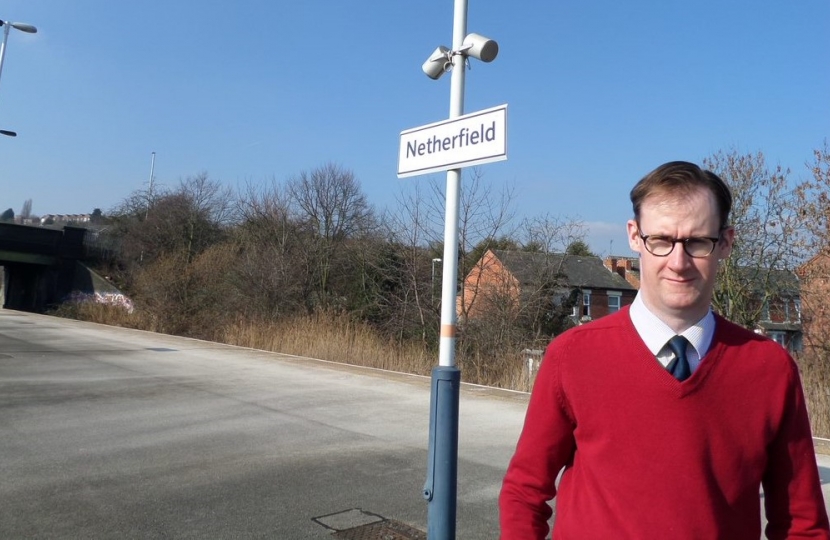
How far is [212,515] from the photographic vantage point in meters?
4.94

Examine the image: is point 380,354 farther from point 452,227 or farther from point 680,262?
point 680,262

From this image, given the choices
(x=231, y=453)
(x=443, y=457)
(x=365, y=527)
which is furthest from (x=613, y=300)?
(x=443, y=457)

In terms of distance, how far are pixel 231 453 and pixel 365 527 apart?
8.42ft

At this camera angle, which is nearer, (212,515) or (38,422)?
(212,515)

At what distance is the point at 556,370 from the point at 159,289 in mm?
27669

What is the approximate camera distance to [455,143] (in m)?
4.18

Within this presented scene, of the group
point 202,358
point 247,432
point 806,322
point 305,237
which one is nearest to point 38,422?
point 247,432

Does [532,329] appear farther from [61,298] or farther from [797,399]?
[61,298]

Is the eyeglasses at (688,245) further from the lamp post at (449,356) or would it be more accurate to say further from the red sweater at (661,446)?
the lamp post at (449,356)

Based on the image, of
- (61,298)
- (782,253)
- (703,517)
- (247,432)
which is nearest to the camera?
(703,517)

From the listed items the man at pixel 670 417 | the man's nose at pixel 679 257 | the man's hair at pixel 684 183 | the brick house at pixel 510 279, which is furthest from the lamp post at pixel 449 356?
the brick house at pixel 510 279

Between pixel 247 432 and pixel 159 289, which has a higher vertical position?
pixel 159 289

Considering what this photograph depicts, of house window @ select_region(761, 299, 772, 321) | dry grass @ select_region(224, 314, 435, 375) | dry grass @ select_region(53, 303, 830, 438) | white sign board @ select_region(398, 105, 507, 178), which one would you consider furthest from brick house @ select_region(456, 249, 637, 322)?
white sign board @ select_region(398, 105, 507, 178)

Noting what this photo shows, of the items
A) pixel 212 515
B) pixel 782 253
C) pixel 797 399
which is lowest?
pixel 212 515
